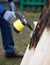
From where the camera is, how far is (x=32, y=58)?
2.29 m

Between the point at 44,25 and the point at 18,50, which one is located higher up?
the point at 44,25

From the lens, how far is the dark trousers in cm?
450

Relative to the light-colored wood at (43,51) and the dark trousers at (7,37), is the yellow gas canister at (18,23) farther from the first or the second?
the light-colored wood at (43,51)

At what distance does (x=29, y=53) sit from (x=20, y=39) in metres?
3.56

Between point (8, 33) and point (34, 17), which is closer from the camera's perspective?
point (8, 33)

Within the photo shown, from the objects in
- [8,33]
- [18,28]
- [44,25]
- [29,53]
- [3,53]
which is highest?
[44,25]

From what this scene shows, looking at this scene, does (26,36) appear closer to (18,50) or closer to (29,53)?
(18,50)

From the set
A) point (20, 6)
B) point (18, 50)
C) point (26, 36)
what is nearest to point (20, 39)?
point (26, 36)

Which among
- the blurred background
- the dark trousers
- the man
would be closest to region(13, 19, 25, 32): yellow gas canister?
the man

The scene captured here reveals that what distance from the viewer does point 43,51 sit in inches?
84.4

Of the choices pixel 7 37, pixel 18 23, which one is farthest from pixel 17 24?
pixel 7 37

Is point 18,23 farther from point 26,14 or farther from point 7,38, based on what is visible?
point 26,14

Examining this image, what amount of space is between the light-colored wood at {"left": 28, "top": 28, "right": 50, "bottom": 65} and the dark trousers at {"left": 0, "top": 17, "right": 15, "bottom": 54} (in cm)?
226

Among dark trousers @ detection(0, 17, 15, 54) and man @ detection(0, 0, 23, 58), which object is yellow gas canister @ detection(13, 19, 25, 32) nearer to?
man @ detection(0, 0, 23, 58)
